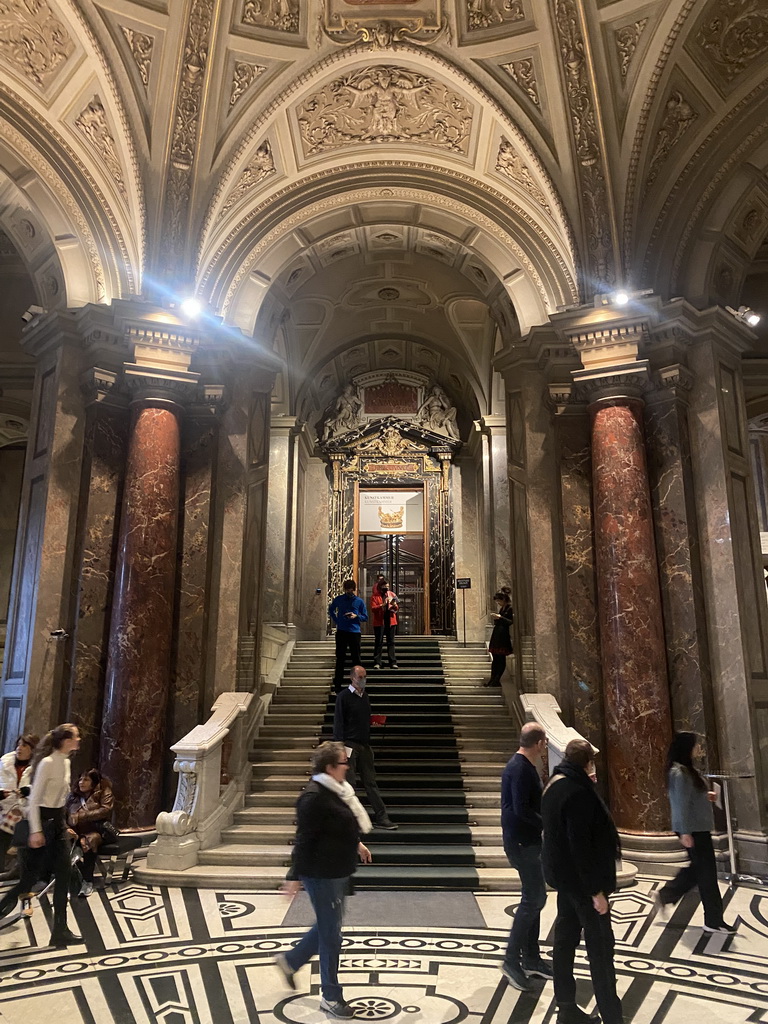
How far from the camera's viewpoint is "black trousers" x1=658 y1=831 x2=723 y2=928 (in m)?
4.82

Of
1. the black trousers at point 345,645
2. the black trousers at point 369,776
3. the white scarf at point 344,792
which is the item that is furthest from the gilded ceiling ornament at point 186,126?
the white scarf at point 344,792

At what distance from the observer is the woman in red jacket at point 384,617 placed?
35.8 ft

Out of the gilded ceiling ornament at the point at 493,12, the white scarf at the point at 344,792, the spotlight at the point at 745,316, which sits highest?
the gilded ceiling ornament at the point at 493,12

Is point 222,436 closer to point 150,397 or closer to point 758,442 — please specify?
point 150,397

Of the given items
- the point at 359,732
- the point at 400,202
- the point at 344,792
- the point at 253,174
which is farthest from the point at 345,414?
the point at 344,792

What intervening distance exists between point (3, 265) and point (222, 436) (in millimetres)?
4696

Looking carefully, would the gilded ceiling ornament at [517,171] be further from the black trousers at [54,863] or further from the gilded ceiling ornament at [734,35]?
the black trousers at [54,863]

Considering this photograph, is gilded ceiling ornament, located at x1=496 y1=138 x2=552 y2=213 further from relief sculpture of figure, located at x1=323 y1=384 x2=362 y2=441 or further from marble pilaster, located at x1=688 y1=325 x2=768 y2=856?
relief sculpture of figure, located at x1=323 y1=384 x2=362 y2=441

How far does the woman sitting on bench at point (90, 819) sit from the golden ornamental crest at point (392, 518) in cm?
972

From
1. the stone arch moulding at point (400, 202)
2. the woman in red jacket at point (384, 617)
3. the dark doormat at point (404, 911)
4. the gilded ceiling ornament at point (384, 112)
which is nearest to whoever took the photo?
the dark doormat at point (404, 911)

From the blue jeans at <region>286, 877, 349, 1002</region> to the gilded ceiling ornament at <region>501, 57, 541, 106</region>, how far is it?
825 cm

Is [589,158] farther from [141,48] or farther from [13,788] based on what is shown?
[13,788]

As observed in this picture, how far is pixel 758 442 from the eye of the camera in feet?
46.9

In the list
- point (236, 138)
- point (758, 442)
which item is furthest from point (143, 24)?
point (758, 442)
